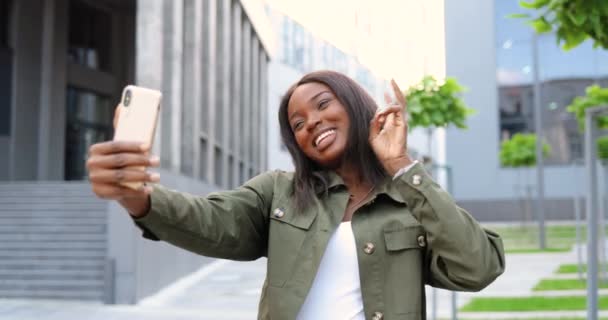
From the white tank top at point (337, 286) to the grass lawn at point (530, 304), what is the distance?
9.15m

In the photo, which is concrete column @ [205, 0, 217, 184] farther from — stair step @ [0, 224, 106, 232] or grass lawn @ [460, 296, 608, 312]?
grass lawn @ [460, 296, 608, 312]

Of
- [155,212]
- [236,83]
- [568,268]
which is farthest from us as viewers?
[236,83]

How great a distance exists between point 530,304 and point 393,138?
9925mm

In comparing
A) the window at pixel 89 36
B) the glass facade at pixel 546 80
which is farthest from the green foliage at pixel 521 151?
the window at pixel 89 36

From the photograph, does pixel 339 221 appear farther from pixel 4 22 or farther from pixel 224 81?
pixel 4 22

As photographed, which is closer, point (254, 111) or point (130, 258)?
point (130, 258)

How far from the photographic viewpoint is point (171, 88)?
17312 mm

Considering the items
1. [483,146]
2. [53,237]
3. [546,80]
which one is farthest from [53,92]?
[546,80]

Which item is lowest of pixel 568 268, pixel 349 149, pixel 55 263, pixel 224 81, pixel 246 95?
pixel 568 268

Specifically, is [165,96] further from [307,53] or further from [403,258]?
[307,53]

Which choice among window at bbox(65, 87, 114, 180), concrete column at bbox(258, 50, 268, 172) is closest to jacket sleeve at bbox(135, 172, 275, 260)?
window at bbox(65, 87, 114, 180)

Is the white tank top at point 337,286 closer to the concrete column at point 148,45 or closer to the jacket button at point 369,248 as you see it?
the jacket button at point 369,248

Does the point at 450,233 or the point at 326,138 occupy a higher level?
the point at 326,138

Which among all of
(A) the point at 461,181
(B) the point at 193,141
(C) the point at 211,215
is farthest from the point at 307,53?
(C) the point at 211,215
